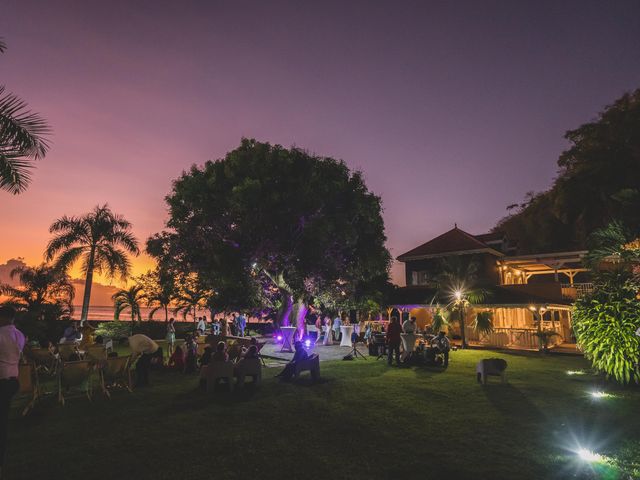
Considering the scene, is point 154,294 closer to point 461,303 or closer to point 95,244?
point 95,244

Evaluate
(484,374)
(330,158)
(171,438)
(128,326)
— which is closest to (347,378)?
(484,374)

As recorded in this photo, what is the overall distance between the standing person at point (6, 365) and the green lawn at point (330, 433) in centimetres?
59

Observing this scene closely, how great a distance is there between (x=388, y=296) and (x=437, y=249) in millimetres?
6579

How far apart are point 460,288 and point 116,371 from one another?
1684 cm

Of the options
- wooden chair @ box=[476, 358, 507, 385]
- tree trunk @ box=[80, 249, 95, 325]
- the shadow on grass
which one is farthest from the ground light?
tree trunk @ box=[80, 249, 95, 325]

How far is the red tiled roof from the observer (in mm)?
29047

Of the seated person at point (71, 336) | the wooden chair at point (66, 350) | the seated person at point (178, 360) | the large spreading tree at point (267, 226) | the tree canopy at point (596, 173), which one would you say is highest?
the tree canopy at point (596, 173)

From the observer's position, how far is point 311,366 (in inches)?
408

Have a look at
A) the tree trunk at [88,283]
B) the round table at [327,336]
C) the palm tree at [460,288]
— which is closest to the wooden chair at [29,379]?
the round table at [327,336]

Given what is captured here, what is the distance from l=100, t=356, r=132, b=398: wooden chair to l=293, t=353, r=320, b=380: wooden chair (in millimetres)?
4063

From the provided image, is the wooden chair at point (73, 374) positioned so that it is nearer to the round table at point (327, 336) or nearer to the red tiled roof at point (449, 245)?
the round table at point (327, 336)

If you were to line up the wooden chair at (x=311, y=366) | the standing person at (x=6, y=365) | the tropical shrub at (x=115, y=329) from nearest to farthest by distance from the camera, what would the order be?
1. the standing person at (x=6, y=365)
2. the wooden chair at (x=311, y=366)
3. the tropical shrub at (x=115, y=329)

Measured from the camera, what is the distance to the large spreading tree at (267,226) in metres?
20.4

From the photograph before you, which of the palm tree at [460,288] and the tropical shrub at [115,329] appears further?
the tropical shrub at [115,329]
